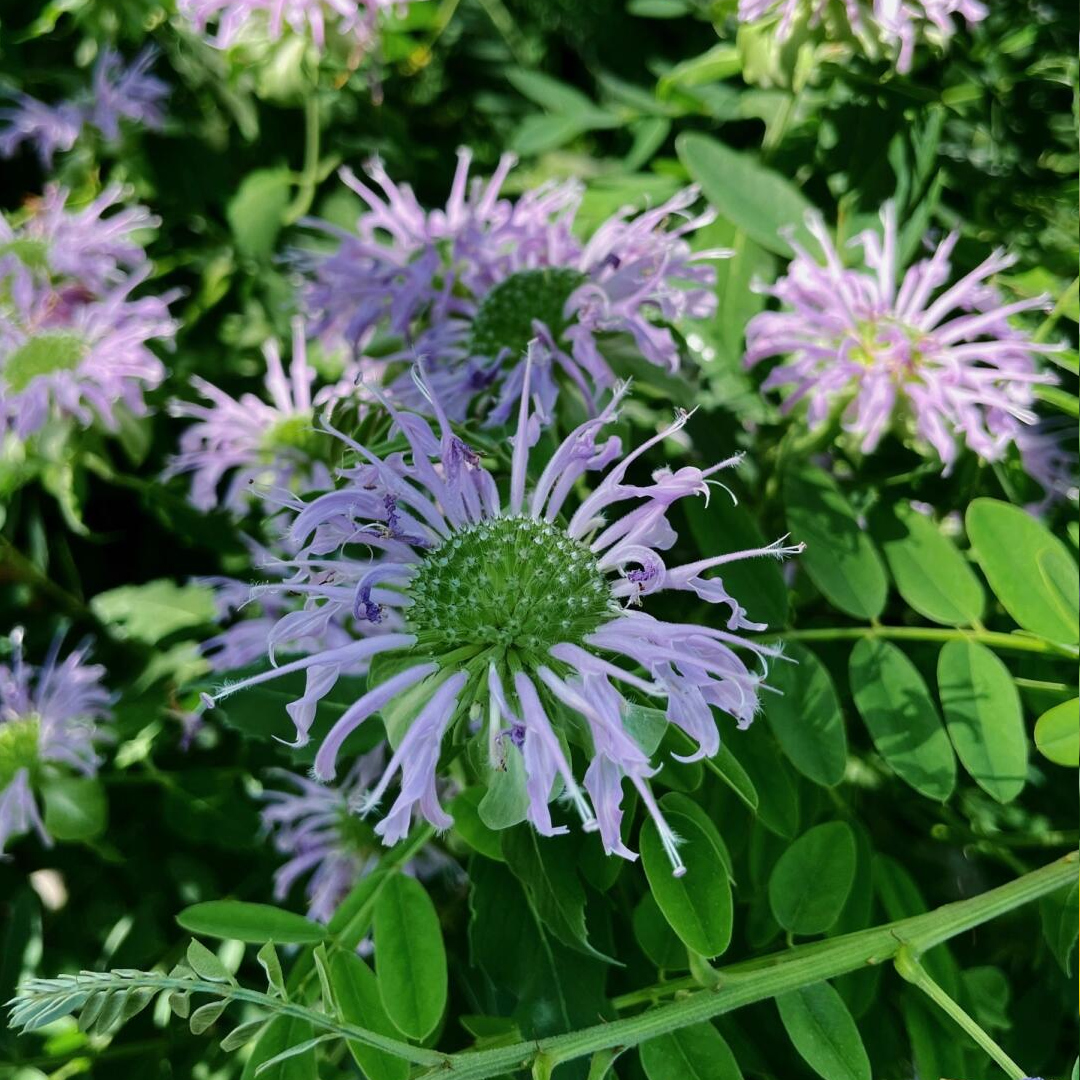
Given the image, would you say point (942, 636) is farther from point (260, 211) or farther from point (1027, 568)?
point (260, 211)

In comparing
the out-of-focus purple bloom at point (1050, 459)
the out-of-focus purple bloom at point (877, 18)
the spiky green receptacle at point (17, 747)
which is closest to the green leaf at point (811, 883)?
the out-of-focus purple bloom at point (1050, 459)

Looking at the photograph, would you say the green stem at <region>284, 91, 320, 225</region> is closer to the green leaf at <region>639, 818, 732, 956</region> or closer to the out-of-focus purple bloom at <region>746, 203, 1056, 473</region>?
the out-of-focus purple bloom at <region>746, 203, 1056, 473</region>

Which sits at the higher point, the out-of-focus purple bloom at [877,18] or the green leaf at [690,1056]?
the out-of-focus purple bloom at [877,18]

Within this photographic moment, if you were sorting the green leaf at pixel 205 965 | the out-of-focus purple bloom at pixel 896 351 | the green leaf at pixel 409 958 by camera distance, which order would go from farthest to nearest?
the out-of-focus purple bloom at pixel 896 351, the green leaf at pixel 409 958, the green leaf at pixel 205 965

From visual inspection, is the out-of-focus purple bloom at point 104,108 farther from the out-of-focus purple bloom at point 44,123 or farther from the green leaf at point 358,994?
the green leaf at point 358,994

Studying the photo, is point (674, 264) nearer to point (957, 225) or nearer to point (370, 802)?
point (957, 225)

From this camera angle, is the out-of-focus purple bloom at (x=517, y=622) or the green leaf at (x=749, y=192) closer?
the out-of-focus purple bloom at (x=517, y=622)

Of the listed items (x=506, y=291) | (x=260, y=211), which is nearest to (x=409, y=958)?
(x=506, y=291)
